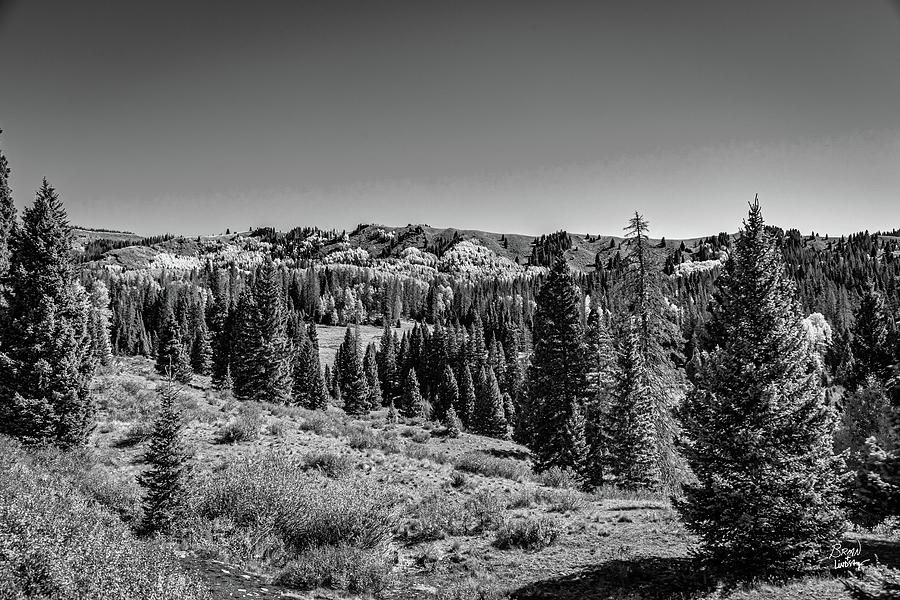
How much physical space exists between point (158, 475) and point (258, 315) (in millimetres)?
31982

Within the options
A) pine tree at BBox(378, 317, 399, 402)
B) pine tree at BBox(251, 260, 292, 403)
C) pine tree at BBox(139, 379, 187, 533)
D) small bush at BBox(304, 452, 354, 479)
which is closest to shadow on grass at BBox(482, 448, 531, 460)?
small bush at BBox(304, 452, 354, 479)

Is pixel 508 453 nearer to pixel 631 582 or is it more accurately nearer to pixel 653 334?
pixel 653 334

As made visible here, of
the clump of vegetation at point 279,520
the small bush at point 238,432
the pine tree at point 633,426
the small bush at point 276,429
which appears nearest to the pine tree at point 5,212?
the small bush at point 238,432

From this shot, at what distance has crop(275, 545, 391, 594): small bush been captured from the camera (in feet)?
31.7

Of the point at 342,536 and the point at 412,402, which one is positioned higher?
the point at 342,536

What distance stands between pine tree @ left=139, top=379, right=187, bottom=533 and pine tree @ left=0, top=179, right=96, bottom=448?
7991 millimetres

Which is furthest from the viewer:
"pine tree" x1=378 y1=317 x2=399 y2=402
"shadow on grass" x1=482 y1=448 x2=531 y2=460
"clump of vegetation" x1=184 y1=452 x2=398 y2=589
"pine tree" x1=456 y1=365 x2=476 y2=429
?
"pine tree" x1=378 y1=317 x2=399 y2=402

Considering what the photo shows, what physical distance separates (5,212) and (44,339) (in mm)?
6702

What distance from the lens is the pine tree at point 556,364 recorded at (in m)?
28.6

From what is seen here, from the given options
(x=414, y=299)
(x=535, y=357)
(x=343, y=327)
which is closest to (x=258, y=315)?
(x=535, y=357)

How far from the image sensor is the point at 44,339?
58.2 ft

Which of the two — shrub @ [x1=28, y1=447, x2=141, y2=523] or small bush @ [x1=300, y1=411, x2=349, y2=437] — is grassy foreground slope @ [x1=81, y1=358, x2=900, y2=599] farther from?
small bush @ [x1=300, y1=411, x2=349, y2=437]

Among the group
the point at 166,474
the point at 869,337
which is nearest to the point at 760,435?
the point at 166,474

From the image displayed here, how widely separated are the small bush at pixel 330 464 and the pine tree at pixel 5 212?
14469 mm
